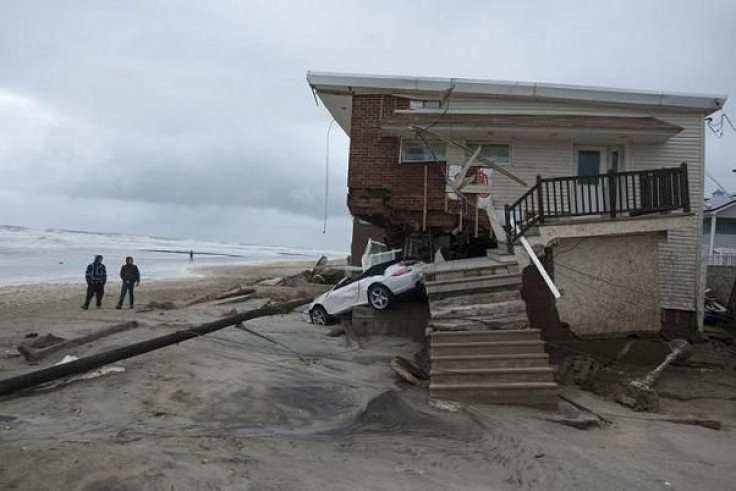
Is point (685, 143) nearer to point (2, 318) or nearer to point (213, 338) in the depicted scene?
point (213, 338)

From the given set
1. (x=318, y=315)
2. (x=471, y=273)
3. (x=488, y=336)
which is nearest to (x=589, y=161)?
(x=471, y=273)

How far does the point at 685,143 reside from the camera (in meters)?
14.5

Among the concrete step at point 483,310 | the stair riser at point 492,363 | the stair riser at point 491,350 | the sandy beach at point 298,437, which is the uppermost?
the concrete step at point 483,310

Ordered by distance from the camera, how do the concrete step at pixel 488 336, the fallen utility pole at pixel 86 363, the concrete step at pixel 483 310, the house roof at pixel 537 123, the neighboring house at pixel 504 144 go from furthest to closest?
the neighboring house at pixel 504 144 < the house roof at pixel 537 123 < the concrete step at pixel 483 310 < the concrete step at pixel 488 336 < the fallen utility pole at pixel 86 363

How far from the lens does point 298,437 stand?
615 centimetres

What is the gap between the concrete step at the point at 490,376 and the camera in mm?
8297

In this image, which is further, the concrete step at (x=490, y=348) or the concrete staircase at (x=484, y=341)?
the concrete step at (x=490, y=348)

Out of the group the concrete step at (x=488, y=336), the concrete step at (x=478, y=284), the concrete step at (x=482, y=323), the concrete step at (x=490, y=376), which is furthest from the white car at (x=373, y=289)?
the concrete step at (x=490, y=376)

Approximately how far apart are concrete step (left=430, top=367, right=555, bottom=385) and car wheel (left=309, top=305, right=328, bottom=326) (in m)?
7.00

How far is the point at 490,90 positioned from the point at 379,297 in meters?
5.77

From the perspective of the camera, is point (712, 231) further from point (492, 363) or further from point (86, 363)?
point (86, 363)

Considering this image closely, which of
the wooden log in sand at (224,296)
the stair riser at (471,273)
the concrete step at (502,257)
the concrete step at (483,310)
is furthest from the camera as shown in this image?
the wooden log in sand at (224,296)

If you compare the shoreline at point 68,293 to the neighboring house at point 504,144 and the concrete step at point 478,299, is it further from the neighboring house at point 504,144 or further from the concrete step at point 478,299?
the concrete step at point 478,299

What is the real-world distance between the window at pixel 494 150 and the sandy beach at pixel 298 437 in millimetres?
7054
